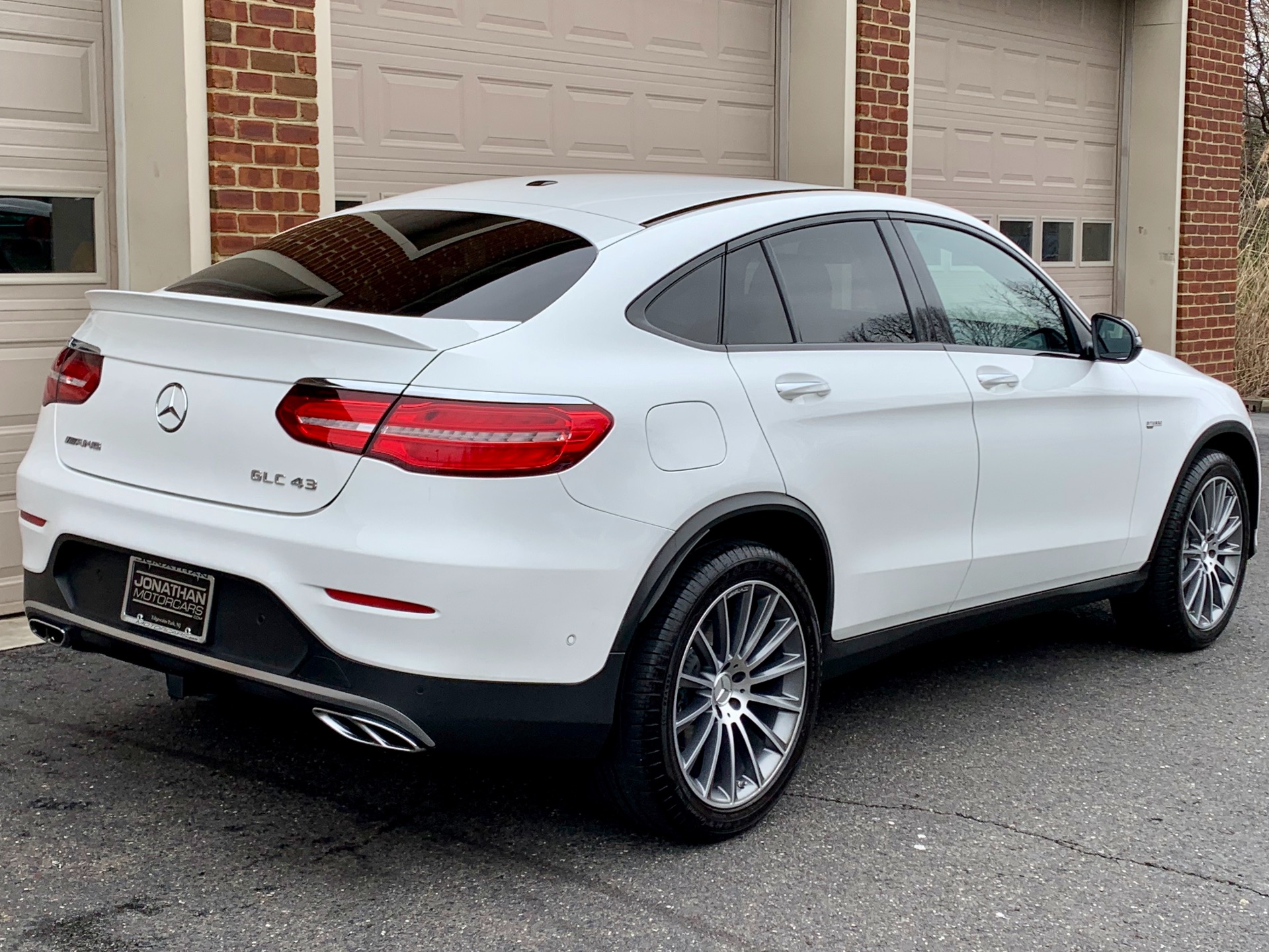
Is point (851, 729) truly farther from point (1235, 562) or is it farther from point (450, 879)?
point (1235, 562)

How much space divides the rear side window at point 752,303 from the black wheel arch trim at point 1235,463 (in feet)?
7.16

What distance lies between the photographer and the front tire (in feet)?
11.9

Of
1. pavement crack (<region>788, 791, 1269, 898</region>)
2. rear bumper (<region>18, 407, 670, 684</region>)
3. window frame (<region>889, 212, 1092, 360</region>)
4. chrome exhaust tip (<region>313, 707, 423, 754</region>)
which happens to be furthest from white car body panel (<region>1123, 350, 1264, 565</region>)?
chrome exhaust tip (<region>313, 707, 423, 754</region>)

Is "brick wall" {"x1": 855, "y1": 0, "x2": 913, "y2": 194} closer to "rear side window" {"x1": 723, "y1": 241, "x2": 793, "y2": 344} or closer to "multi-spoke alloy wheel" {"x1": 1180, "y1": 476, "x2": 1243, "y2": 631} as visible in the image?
"multi-spoke alloy wheel" {"x1": 1180, "y1": 476, "x2": 1243, "y2": 631}

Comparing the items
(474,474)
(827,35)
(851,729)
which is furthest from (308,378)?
(827,35)

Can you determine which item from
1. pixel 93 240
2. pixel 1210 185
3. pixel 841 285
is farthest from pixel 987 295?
pixel 1210 185

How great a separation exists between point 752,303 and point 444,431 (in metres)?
1.16

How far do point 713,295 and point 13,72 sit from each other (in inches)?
134

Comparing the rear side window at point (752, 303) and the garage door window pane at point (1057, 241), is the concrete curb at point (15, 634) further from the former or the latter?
the garage door window pane at point (1057, 241)

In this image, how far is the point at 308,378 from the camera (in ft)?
11.2

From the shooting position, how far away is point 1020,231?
1096 cm

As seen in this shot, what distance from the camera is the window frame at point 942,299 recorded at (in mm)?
4727

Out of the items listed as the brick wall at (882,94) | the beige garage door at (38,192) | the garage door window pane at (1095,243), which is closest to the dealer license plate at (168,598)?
the beige garage door at (38,192)

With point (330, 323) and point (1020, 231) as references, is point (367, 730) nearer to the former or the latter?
point (330, 323)
